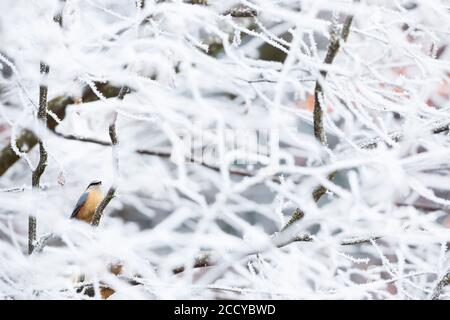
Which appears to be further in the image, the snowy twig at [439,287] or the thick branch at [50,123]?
the thick branch at [50,123]

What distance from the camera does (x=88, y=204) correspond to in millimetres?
2871

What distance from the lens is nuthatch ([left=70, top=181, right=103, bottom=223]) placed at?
9.39 feet

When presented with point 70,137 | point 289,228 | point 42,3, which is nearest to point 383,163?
point 289,228

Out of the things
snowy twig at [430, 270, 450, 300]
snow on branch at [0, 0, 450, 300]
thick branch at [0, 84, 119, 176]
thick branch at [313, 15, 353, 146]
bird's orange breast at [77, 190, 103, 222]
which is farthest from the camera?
bird's orange breast at [77, 190, 103, 222]

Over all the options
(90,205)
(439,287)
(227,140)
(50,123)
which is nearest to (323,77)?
(227,140)

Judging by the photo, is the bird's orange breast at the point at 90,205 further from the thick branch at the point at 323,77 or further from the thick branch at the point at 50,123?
the thick branch at the point at 323,77

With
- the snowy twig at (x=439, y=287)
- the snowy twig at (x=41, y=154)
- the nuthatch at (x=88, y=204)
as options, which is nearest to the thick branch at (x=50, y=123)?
the nuthatch at (x=88, y=204)

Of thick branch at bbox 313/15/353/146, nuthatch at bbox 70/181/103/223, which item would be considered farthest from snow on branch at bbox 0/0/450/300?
nuthatch at bbox 70/181/103/223

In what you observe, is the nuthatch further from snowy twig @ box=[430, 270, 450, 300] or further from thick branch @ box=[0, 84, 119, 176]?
snowy twig @ box=[430, 270, 450, 300]

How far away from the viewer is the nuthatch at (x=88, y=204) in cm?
286

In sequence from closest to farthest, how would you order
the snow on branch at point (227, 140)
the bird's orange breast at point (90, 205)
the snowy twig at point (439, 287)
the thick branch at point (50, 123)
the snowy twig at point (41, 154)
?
the snow on branch at point (227, 140)
the snowy twig at point (439, 287)
the snowy twig at point (41, 154)
the thick branch at point (50, 123)
the bird's orange breast at point (90, 205)
